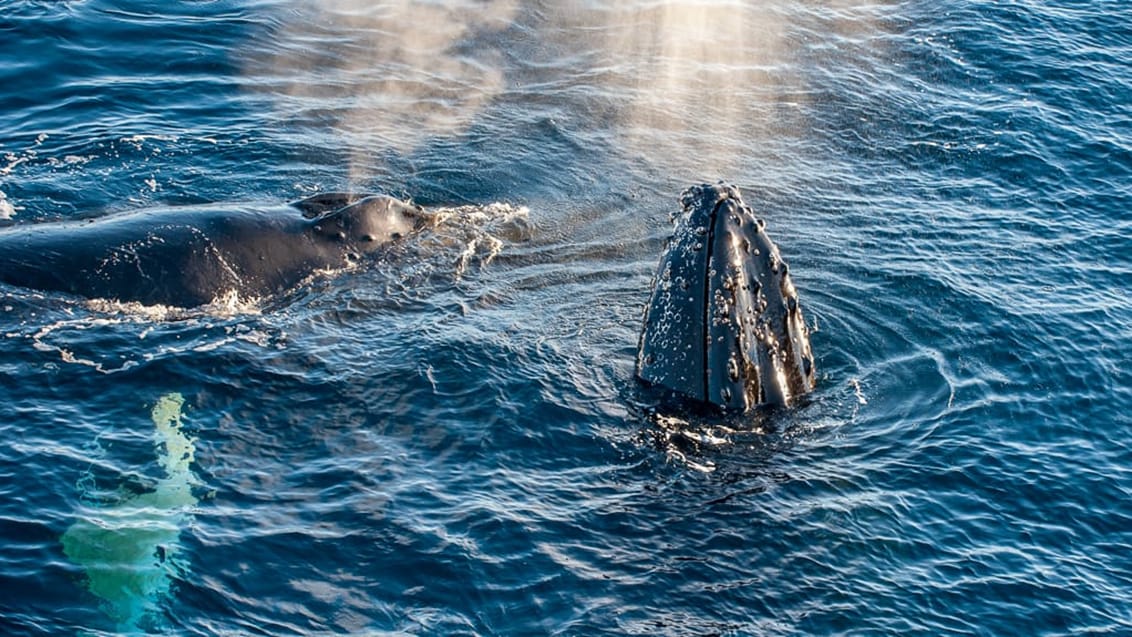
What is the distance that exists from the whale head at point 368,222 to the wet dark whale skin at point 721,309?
6.32 m

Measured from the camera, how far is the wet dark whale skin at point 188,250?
1781 centimetres

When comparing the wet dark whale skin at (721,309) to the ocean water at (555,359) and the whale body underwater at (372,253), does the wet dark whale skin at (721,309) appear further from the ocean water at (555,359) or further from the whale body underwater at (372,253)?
the ocean water at (555,359)

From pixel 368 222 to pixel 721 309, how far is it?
755 cm

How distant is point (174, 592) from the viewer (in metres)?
12.9

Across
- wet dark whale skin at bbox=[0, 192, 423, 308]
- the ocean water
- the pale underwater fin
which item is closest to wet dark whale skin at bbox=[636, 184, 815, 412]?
the ocean water

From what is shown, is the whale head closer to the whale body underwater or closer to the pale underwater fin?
the whale body underwater

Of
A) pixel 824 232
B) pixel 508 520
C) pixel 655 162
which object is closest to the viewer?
pixel 508 520

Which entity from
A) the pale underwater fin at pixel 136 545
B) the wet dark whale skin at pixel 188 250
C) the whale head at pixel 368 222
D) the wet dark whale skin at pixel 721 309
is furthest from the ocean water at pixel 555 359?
the whale head at pixel 368 222

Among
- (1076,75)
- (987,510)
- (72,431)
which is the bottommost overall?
(987,510)

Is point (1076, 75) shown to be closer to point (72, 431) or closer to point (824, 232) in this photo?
point (824, 232)

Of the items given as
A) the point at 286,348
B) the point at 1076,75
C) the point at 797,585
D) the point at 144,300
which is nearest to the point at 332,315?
the point at 286,348

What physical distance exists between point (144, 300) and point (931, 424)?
34.9 ft

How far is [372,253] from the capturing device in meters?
20.3

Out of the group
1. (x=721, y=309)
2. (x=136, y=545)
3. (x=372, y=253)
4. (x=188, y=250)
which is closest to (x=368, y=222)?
(x=372, y=253)
